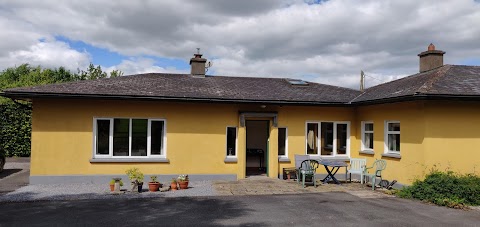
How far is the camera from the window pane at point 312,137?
1459 centimetres

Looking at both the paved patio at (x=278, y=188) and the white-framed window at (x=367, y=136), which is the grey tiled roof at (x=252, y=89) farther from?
the paved patio at (x=278, y=188)

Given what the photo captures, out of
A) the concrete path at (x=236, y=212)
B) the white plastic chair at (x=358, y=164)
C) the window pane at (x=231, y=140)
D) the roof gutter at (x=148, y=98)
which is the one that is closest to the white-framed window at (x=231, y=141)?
the window pane at (x=231, y=140)

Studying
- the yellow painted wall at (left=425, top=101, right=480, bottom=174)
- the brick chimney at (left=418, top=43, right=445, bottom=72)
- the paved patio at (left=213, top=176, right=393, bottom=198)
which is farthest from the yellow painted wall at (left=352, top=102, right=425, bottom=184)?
the brick chimney at (left=418, top=43, right=445, bottom=72)

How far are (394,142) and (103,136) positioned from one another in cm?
1021

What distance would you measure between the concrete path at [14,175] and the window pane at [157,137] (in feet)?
14.4

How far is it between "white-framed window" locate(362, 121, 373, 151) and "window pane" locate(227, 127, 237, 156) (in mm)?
5121

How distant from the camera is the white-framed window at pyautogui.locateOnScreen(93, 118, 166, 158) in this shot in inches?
507

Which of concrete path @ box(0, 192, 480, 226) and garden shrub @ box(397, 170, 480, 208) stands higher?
garden shrub @ box(397, 170, 480, 208)

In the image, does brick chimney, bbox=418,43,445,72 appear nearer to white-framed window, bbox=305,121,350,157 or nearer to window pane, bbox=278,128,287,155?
white-framed window, bbox=305,121,350,157

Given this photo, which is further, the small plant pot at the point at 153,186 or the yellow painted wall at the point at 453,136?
the small plant pot at the point at 153,186

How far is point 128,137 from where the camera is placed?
12953mm

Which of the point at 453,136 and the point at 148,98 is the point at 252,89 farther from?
the point at 453,136

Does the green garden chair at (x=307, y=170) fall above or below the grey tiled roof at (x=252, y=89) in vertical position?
below

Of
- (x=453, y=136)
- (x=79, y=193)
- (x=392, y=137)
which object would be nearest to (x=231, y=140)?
(x=79, y=193)
